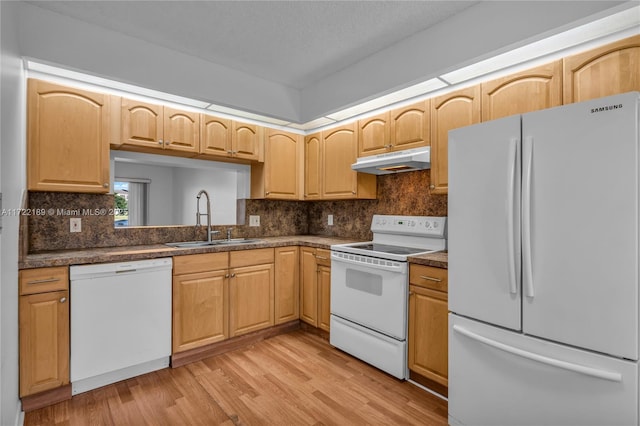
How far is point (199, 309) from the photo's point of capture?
103 inches

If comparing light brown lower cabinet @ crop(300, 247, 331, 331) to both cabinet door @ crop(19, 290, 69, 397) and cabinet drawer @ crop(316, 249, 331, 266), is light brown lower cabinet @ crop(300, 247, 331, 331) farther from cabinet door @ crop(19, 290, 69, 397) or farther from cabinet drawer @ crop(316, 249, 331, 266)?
cabinet door @ crop(19, 290, 69, 397)

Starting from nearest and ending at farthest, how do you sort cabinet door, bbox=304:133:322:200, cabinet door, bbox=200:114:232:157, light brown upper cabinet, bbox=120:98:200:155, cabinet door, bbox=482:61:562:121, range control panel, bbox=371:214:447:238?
cabinet door, bbox=482:61:562:121, light brown upper cabinet, bbox=120:98:200:155, range control panel, bbox=371:214:447:238, cabinet door, bbox=200:114:232:157, cabinet door, bbox=304:133:322:200

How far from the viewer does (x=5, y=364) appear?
142cm

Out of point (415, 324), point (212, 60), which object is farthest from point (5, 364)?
point (212, 60)

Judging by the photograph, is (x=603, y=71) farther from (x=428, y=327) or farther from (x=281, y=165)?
(x=281, y=165)

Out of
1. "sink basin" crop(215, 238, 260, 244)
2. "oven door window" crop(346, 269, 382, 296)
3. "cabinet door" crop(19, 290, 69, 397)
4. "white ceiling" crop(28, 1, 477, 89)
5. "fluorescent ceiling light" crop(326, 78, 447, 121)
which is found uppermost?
"white ceiling" crop(28, 1, 477, 89)

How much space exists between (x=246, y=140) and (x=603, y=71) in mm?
2717

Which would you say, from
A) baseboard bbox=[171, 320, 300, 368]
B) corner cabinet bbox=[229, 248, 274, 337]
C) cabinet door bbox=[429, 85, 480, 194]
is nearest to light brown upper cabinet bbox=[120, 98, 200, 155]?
corner cabinet bbox=[229, 248, 274, 337]

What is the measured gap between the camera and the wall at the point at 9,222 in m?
1.34

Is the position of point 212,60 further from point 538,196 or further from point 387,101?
point 538,196

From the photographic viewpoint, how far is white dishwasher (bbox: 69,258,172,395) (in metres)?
2.10

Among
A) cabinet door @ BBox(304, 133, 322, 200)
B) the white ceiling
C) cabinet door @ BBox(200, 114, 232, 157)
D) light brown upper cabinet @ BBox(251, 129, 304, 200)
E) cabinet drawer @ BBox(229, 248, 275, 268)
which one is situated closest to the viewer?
the white ceiling

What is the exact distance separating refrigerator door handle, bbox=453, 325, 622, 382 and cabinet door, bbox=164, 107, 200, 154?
256cm

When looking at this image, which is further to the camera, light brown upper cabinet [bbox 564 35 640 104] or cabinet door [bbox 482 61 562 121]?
cabinet door [bbox 482 61 562 121]
